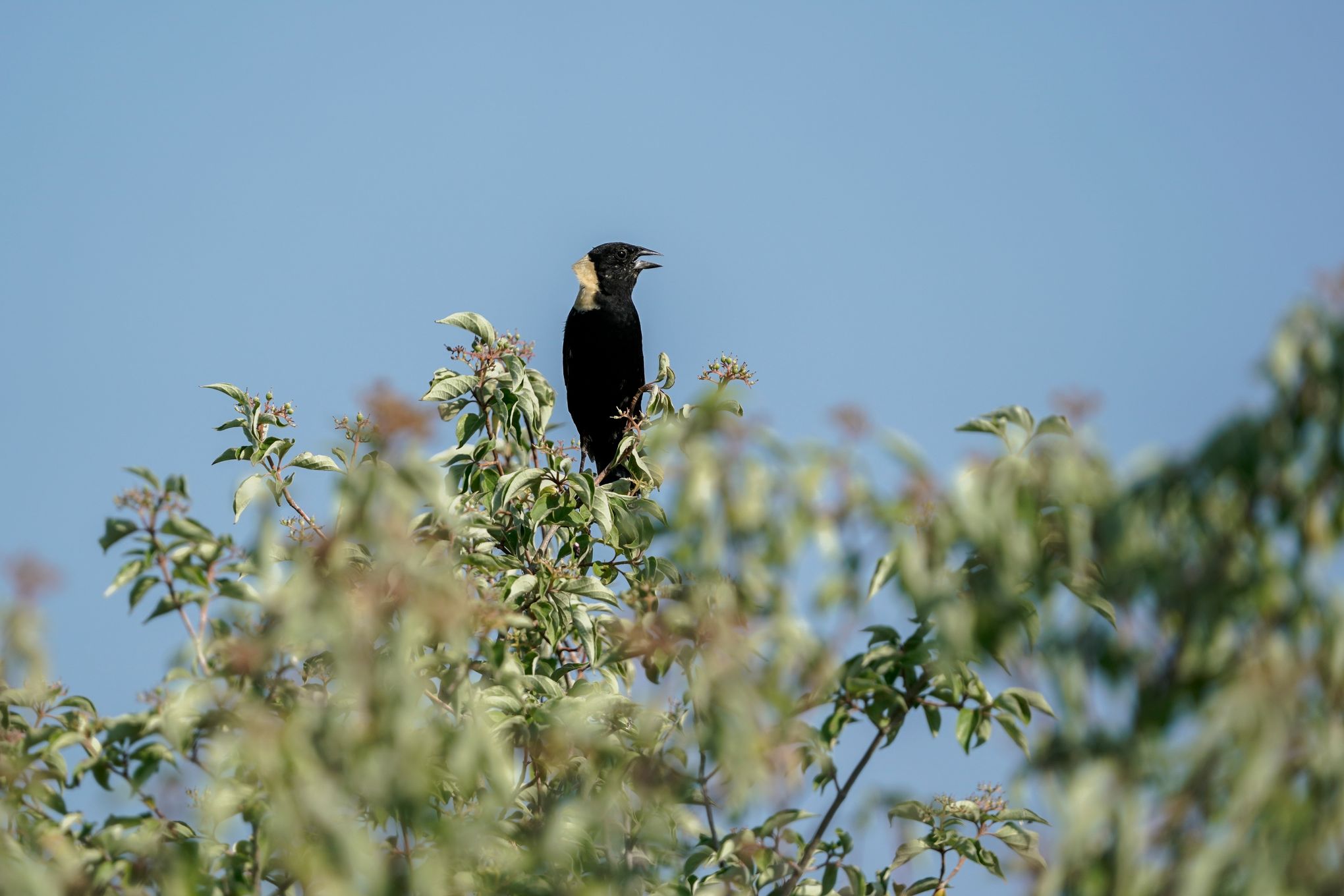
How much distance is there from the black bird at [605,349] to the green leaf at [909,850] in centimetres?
538

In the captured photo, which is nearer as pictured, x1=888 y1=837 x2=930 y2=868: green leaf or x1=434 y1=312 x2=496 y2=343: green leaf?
x1=888 y1=837 x2=930 y2=868: green leaf

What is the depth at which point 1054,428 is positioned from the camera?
2.02 m

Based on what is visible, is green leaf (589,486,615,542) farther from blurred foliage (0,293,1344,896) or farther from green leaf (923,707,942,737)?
green leaf (923,707,942,737)

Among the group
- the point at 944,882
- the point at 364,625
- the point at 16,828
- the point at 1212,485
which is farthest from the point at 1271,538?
the point at 16,828

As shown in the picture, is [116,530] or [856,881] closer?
[116,530]

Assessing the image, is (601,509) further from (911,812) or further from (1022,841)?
(1022,841)

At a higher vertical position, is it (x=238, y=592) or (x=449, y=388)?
(x=449, y=388)

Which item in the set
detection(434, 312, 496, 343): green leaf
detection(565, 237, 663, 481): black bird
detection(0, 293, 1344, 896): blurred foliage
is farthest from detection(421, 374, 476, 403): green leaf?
detection(565, 237, 663, 481): black bird

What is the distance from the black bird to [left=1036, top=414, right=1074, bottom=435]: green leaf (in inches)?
244

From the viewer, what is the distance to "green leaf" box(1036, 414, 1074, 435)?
2.02m

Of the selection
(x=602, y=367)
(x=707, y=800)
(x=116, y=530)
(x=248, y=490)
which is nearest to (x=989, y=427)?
(x=707, y=800)

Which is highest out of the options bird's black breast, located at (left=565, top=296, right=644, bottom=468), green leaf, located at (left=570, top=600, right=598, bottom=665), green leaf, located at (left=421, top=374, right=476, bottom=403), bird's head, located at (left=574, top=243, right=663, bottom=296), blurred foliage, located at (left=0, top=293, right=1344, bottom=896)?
bird's head, located at (left=574, top=243, right=663, bottom=296)

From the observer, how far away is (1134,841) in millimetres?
1487

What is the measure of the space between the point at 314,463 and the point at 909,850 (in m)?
1.94
